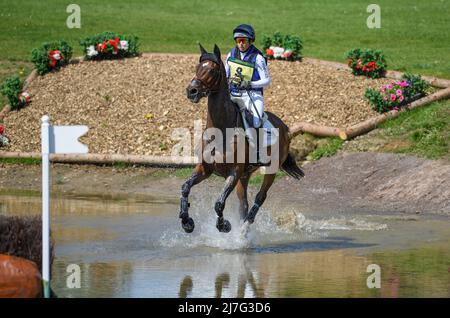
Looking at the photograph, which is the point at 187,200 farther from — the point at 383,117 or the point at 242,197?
the point at 383,117

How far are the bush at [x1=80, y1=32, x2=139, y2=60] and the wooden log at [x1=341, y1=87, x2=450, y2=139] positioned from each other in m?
7.55

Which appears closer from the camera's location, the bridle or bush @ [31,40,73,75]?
the bridle

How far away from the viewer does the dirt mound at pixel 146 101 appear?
2297 cm

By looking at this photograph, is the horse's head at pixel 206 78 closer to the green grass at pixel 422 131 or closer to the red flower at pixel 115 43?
the green grass at pixel 422 131

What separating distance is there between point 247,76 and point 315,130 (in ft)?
22.2

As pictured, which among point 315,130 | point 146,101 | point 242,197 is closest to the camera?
point 242,197

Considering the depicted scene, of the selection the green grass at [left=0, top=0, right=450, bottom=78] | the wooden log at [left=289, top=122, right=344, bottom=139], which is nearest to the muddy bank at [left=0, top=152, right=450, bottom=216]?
the wooden log at [left=289, top=122, right=344, bottom=139]

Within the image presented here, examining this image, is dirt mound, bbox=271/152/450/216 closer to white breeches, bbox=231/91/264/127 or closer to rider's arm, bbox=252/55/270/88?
white breeches, bbox=231/91/264/127

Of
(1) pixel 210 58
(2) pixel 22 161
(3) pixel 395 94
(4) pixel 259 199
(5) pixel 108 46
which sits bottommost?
(4) pixel 259 199

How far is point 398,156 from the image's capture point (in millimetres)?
20125

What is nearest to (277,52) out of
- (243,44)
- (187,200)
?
(243,44)

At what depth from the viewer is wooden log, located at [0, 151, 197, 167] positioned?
2162cm

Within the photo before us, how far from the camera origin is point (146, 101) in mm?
24422

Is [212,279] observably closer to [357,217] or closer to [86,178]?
[357,217]
